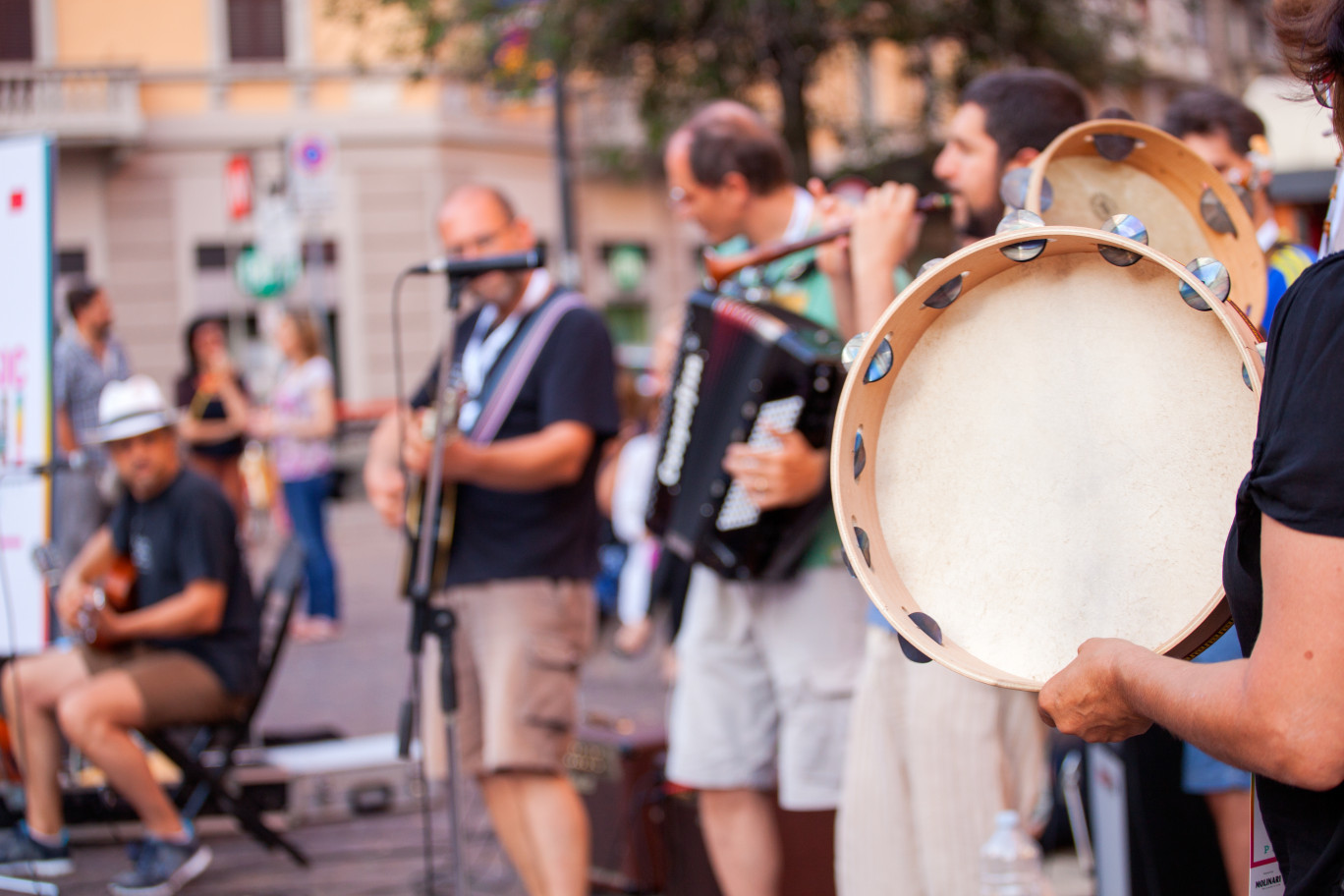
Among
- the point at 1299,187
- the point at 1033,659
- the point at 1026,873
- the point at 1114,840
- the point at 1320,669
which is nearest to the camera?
the point at 1320,669

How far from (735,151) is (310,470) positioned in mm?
5955

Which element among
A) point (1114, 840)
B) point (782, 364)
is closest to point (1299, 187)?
point (1114, 840)

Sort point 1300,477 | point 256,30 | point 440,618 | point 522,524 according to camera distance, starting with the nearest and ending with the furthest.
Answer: point 1300,477
point 440,618
point 522,524
point 256,30

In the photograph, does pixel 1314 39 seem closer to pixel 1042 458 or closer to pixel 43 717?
pixel 1042 458

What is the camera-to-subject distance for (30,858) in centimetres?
457

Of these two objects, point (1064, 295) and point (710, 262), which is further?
point (710, 262)

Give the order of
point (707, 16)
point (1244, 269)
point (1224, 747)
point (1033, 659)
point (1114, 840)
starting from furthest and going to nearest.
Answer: point (707, 16) < point (1114, 840) < point (1244, 269) < point (1033, 659) < point (1224, 747)

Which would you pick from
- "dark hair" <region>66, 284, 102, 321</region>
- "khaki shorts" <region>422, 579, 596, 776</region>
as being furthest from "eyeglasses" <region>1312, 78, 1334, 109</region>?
"dark hair" <region>66, 284, 102, 321</region>

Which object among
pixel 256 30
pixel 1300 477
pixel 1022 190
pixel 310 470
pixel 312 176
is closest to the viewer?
pixel 1300 477

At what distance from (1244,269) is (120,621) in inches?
155

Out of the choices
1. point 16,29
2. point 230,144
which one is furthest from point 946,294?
point 16,29

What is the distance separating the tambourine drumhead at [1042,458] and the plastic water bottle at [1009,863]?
3.97 ft

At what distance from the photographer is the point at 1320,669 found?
1307mm

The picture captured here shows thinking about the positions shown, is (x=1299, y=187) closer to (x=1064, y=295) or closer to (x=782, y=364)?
(x=782, y=364)
